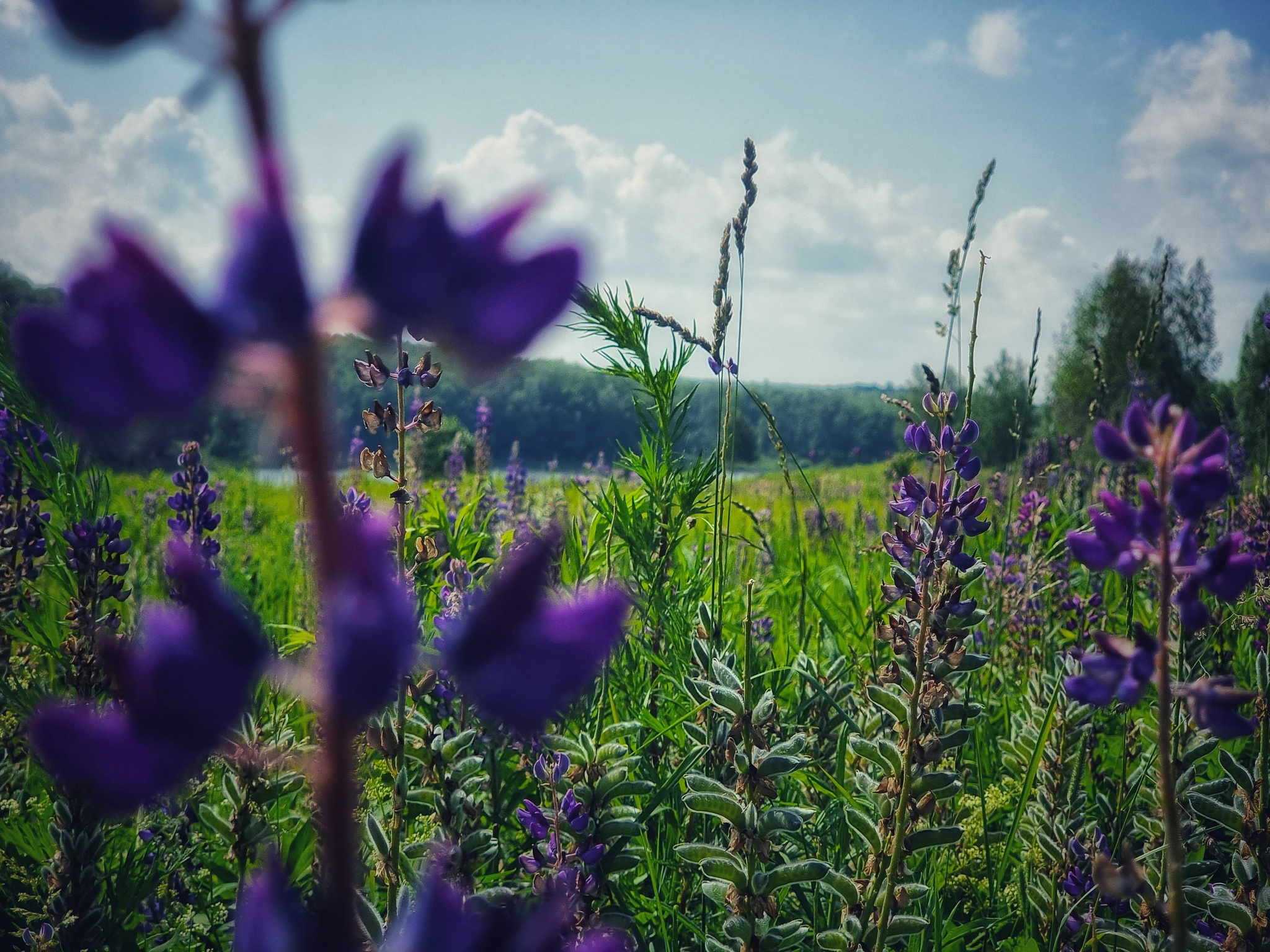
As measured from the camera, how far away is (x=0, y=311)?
2.41 m

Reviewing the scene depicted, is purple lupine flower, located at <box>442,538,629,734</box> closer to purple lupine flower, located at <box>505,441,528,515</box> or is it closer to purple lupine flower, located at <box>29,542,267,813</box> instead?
purple lupine flower, located at <box>29,542,267,813</box>

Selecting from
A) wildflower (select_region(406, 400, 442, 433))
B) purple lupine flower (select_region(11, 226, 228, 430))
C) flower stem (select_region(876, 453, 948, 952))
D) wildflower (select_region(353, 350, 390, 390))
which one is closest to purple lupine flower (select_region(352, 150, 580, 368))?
purple lupine flower (select_region(11, 226, 228, 430))

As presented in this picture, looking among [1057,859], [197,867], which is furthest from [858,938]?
[197,867]

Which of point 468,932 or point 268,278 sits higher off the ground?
point 268,278

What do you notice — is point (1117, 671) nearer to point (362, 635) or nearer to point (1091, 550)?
point (1091, 550)

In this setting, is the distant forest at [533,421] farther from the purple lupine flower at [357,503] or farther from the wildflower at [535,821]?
the wildflower at [535,821]

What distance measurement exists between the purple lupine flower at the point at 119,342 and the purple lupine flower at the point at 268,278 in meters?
0.02

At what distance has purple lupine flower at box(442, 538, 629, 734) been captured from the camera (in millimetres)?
576

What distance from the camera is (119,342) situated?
1.72ft

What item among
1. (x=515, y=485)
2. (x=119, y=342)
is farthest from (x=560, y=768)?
(x=515, y=485)

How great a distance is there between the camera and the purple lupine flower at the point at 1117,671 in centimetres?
84

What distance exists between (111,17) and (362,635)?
1.48 ft

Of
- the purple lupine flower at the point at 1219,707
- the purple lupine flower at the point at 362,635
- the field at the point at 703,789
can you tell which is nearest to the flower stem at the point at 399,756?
the field at the point at 703,789

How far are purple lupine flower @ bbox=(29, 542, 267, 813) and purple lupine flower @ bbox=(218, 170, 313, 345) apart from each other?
172mm
